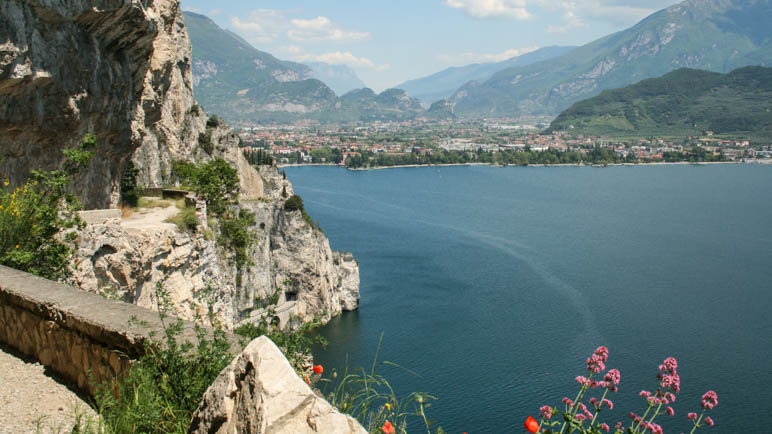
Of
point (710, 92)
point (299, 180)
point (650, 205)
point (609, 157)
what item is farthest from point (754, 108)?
point (299, 180)

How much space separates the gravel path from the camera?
171 inches

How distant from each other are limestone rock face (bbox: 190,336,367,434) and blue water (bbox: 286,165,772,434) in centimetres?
435

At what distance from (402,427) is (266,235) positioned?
3327 centimetres

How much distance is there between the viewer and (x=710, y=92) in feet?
649

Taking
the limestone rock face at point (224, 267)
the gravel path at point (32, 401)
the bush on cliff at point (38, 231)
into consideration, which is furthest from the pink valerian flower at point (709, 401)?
the bush on cliff at point (38, 231)

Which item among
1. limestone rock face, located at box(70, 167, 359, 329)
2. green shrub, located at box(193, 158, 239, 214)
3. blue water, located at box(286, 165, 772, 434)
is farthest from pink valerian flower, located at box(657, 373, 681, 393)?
green shrub, located at box(193, 158, 239, 214)

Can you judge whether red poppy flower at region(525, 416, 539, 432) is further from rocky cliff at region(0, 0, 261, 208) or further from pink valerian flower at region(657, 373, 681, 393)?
rocky cliff at region(0, 0, 261, 208)

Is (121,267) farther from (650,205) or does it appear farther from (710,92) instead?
(710,92)

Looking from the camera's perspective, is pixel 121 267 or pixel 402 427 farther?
pixel 121 267

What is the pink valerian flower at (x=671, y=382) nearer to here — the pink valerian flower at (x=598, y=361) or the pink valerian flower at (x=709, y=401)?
the pink valerian flower at (x=709, y=401)

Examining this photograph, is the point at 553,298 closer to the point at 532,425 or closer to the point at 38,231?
the point at 38,231

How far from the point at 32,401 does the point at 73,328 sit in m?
0.62

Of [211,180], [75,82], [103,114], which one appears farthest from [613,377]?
[211,180]

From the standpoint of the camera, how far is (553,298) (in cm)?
3900
